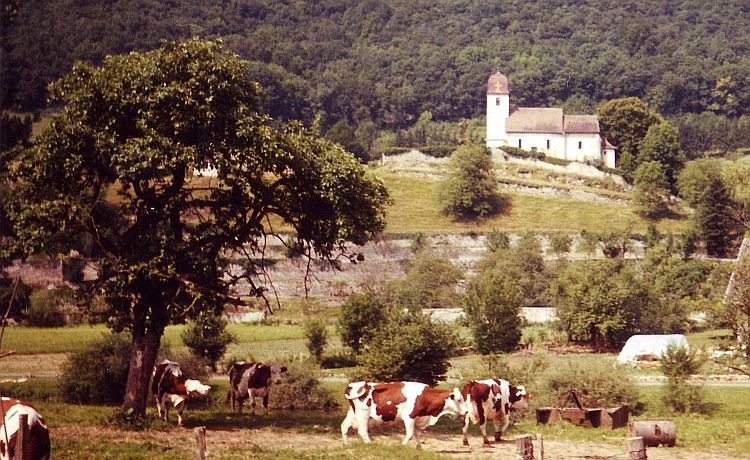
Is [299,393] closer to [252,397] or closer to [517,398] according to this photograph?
[252,397]

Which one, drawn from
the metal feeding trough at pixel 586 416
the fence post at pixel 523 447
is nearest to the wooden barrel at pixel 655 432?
the metal feeding trough at pixel 586 416

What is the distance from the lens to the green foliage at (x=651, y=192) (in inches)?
3627

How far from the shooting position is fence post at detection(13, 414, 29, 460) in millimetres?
13406

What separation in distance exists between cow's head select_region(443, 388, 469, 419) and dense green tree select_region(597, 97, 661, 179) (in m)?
103

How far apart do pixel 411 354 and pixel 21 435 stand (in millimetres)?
16793

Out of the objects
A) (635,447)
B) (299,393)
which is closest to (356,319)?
(299,393)

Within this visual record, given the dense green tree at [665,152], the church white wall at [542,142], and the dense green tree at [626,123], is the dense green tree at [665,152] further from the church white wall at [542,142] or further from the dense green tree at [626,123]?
the church white wall at [542,142]

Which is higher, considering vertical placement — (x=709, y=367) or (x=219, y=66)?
(x=219, y=66)

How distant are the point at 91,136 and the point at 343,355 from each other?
20.1 meters

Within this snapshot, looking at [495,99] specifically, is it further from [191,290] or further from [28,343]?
[191,290]

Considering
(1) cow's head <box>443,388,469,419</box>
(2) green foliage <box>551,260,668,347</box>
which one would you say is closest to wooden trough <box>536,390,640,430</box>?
(1) cow's head <box>443,388,469,419</box>

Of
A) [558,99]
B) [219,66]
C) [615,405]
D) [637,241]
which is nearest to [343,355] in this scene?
[615,405]

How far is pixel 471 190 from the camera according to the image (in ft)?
300

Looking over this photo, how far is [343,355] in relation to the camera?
41969mm
